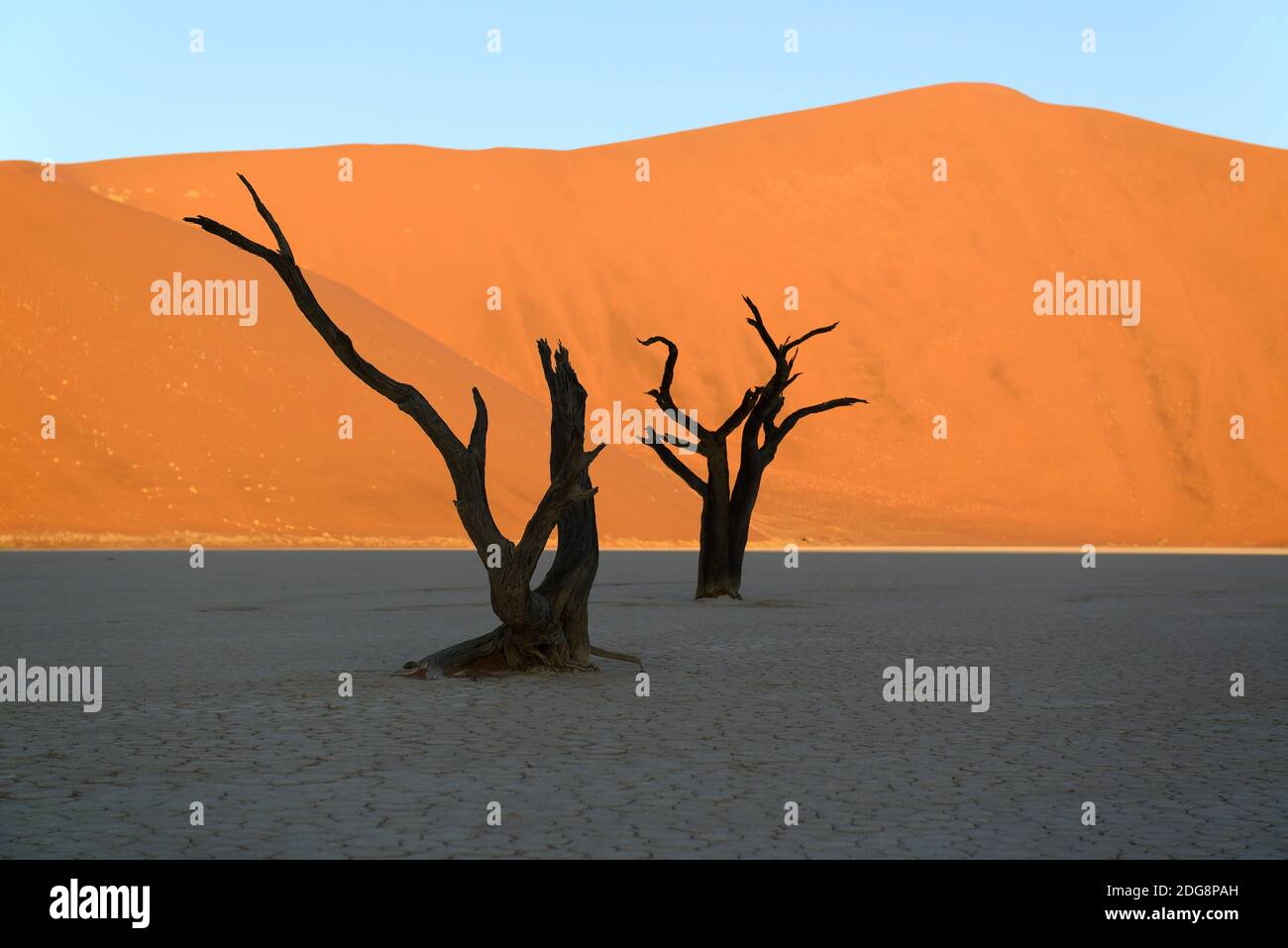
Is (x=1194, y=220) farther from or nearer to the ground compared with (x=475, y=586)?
farther from the ground

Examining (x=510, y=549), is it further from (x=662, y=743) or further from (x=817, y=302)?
(x=817, y=302)

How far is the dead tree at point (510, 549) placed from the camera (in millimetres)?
14805

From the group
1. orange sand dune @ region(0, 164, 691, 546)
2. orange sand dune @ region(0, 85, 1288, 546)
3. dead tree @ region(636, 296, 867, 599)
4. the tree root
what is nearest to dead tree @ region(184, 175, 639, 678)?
the tree root

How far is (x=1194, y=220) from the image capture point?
99.1 meters

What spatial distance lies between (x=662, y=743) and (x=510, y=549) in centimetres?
491

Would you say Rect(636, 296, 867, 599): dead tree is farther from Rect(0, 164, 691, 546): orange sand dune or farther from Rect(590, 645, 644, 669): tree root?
Rect(0, 164, 691, 546): orange sand dune

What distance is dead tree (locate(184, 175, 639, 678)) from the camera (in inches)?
583

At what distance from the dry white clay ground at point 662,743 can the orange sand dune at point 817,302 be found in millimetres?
42515

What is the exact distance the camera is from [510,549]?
1524 cm

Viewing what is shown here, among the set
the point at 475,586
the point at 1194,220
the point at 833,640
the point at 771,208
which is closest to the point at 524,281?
the point at 771,208

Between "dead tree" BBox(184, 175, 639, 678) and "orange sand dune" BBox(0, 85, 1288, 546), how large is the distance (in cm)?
4470
